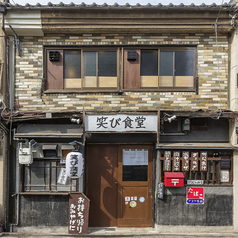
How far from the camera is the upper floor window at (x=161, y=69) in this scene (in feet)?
22.8

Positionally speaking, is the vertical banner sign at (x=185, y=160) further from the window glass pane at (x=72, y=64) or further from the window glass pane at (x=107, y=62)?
the window glass pane at (x=72, y=64)

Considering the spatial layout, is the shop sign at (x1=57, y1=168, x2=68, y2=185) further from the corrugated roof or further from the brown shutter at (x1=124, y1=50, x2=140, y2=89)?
the corrugated roof

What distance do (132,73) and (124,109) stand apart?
4.30 feet

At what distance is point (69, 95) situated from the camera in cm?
688

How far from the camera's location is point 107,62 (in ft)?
22.9

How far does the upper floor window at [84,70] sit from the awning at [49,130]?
137 cm

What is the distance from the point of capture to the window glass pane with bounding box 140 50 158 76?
699cm

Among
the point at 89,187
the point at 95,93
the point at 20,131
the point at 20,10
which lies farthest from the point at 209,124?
the point at 20,10

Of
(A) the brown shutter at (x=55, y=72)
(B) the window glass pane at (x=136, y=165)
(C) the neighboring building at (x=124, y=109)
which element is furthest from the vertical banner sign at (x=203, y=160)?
(A) the brown shutter at (x=55, y=72)

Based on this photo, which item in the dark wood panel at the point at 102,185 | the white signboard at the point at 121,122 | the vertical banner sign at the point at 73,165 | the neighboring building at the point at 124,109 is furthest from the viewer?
the dark wood panel at the point at 102,185

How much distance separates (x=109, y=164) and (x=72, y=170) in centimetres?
146

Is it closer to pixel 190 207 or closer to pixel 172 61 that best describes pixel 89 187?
pixel 190 207

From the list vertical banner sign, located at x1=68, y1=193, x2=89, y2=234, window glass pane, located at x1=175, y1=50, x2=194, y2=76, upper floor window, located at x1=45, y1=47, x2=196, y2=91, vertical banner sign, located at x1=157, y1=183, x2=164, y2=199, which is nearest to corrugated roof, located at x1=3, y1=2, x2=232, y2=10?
upper floor window, located at x1=45, y1=47, x2=196, y2=91

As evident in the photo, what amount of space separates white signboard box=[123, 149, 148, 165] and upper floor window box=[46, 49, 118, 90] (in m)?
2.40
